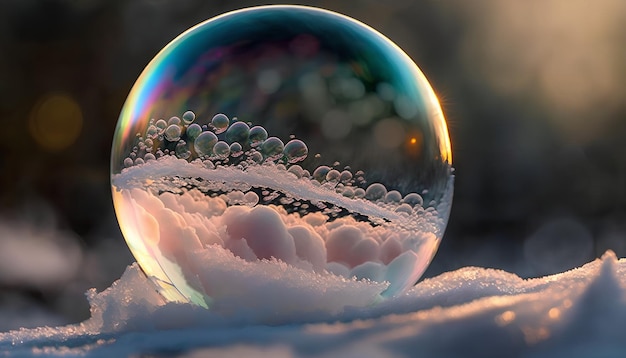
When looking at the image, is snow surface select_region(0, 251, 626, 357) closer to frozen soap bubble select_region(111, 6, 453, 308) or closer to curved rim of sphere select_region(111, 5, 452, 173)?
frozen soap bubble select_region(111, 6, 453, 308)

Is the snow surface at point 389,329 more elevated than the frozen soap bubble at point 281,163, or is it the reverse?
the frozen soap bubble at point 281,163

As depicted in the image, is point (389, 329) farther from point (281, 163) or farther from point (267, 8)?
point (267, 8)

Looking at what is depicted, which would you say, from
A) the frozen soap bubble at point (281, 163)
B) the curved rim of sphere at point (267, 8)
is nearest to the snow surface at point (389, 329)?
the frozen soap bubble at point (281, 163)

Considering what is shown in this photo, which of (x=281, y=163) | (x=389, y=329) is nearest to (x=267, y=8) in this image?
(x=281, y=163)

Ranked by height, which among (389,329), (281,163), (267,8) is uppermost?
(267,8)

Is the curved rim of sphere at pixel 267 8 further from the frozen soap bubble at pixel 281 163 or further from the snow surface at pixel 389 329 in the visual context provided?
the snow surface at pixel 389 329

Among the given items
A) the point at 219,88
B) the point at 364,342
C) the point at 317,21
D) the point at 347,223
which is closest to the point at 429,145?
the point at 347,223

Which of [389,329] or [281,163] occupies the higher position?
[281,163]
